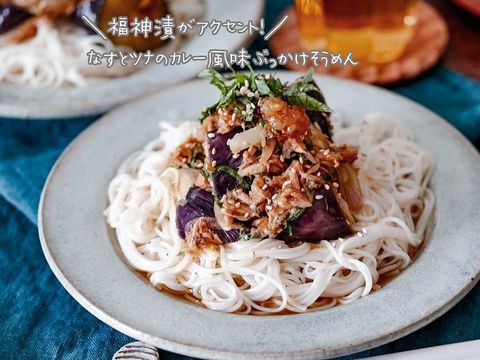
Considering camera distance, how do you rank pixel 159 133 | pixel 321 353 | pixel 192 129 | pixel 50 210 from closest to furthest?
pixel 321 353, pixel 50 210, pixel 192 129, pixel 159 133

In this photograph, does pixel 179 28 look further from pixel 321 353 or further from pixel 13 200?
pixel 321 353

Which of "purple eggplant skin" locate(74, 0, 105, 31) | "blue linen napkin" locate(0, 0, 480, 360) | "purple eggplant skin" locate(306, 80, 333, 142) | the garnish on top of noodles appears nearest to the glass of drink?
"blue linen napkin" locate(0, 0, 480, 360)

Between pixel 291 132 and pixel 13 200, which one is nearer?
pixel 291 132

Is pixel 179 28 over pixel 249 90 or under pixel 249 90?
under

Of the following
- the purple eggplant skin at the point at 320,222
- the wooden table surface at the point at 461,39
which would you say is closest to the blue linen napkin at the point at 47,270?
the wooden table surface at the point at 461,39

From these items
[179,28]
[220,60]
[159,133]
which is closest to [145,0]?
[179,28]

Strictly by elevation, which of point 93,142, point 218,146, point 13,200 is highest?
point 218,146

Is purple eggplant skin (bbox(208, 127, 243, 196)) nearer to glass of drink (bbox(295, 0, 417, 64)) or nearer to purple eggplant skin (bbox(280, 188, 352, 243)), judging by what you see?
purple eggplant skin (bbox(280, 188, 352, 243))

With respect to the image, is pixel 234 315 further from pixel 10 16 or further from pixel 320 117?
pixel 10 16

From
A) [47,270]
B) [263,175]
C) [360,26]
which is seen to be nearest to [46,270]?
[47,270]
